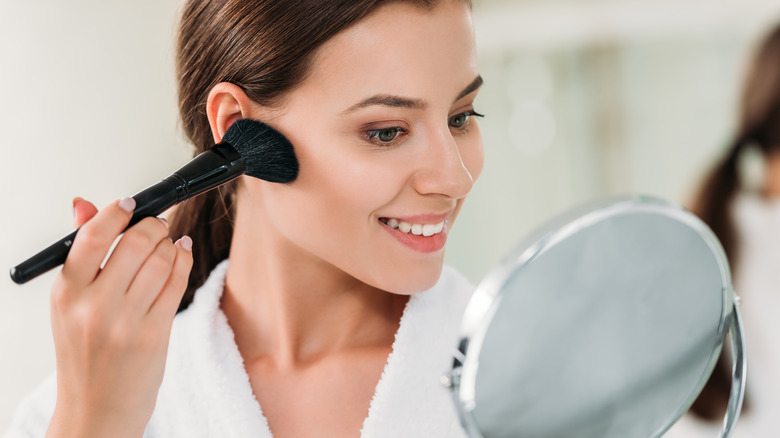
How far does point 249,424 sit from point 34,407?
223 mm

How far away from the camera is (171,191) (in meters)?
0.57

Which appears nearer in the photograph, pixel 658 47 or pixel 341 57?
pixel 341 57

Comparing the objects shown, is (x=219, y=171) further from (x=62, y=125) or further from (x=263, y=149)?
(x=62, y=125)

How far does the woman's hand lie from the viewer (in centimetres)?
52

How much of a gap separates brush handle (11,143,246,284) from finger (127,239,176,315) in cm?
3

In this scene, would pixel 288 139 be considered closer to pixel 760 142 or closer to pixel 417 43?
pixel 417 43

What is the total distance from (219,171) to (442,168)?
18cm

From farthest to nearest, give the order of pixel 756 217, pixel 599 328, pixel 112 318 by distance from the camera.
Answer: pixel 756 217 < pixel 112 318 < pixel 599 328

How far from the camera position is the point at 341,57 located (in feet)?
2.10

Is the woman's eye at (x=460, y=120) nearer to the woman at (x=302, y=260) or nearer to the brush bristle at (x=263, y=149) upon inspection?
the woman at (x=302, y=260)

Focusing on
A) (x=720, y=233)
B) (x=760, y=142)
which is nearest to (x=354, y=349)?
(x=720, y=233)

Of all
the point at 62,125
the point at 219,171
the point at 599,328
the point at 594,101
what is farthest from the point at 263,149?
the point at 594,101

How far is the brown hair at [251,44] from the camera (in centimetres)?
64

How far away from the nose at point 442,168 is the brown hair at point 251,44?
0.11 metres
